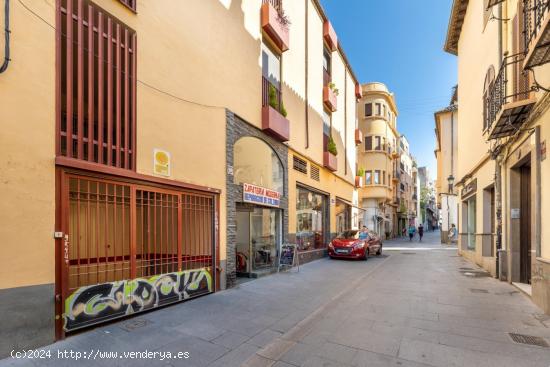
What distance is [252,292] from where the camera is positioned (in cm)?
787

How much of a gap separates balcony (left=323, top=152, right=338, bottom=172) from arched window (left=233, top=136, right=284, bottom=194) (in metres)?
4.51

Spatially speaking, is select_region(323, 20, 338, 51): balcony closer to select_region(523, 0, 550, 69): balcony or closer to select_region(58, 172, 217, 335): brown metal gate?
select_region(523, 0, 550, 69): balcony

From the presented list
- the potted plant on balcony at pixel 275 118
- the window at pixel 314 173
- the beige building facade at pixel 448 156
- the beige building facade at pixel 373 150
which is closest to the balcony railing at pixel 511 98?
the potted plant on balcony at pixel 275 118

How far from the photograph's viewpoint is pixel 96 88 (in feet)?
19.6

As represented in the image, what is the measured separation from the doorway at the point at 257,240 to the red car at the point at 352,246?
180 inches

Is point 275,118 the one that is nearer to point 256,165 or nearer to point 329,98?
point 256,165

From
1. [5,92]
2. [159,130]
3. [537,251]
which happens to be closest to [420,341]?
[537,251]

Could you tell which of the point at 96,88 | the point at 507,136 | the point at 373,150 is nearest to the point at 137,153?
the point at 96,88

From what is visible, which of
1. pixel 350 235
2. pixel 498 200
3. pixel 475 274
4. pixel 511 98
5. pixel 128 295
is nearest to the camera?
pixel 128 295

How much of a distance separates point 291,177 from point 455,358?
8.85 meters

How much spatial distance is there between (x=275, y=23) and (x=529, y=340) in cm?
1060

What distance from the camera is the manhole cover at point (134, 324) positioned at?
5241 millimetres

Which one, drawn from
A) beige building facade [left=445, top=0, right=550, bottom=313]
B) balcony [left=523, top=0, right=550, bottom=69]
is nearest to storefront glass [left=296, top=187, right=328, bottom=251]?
beige building facade [left=445, top=0, right=550, bottom=313]

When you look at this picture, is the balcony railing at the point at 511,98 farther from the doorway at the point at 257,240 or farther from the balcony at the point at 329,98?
the balcony at the point at 329,98
